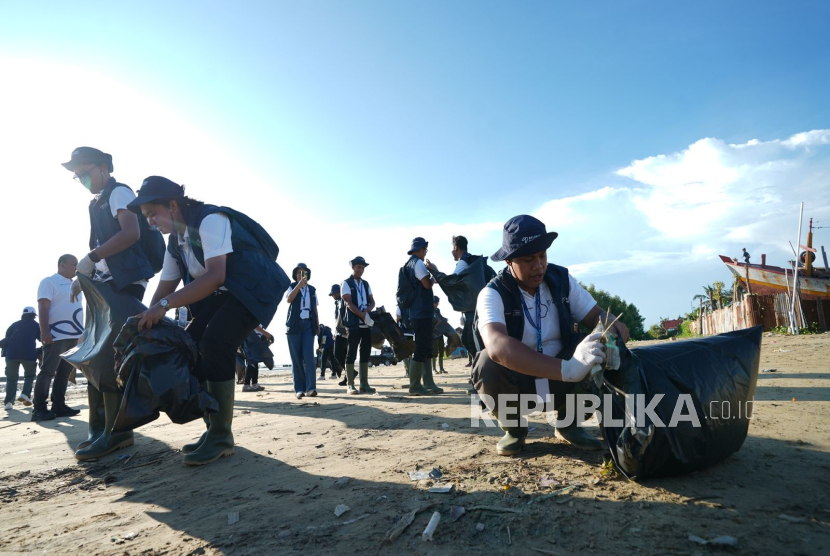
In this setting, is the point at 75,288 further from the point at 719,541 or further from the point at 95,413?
the point at 719,541

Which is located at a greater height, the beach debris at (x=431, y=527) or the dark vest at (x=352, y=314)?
the dark vest at (x=352, y=314)

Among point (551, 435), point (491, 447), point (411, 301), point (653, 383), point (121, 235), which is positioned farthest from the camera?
point (411, 301)

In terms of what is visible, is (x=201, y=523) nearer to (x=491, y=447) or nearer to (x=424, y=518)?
(x=424, y=518)

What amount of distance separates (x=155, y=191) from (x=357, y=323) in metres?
4.40

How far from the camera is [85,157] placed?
3.67 metres

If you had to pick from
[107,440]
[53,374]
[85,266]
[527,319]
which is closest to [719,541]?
[527,319]

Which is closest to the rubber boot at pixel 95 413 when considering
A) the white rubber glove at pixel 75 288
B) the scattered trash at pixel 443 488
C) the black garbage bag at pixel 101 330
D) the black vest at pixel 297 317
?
the black garbage bag at pixel 101 330

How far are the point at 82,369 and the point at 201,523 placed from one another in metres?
Answer: 2.04

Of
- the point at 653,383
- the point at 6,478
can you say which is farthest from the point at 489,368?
the point at 6,478

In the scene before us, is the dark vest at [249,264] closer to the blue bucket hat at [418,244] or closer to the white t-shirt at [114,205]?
the white t-shirt at [114,205]

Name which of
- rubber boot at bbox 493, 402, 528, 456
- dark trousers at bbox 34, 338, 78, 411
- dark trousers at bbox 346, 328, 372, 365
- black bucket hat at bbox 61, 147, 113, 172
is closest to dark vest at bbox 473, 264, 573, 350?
rubber boot at bbox 493, 402, 528, 456

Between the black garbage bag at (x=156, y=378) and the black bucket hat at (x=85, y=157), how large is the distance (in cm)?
176

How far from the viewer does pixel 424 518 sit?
1898mm

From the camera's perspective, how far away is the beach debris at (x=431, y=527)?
5.65ft
